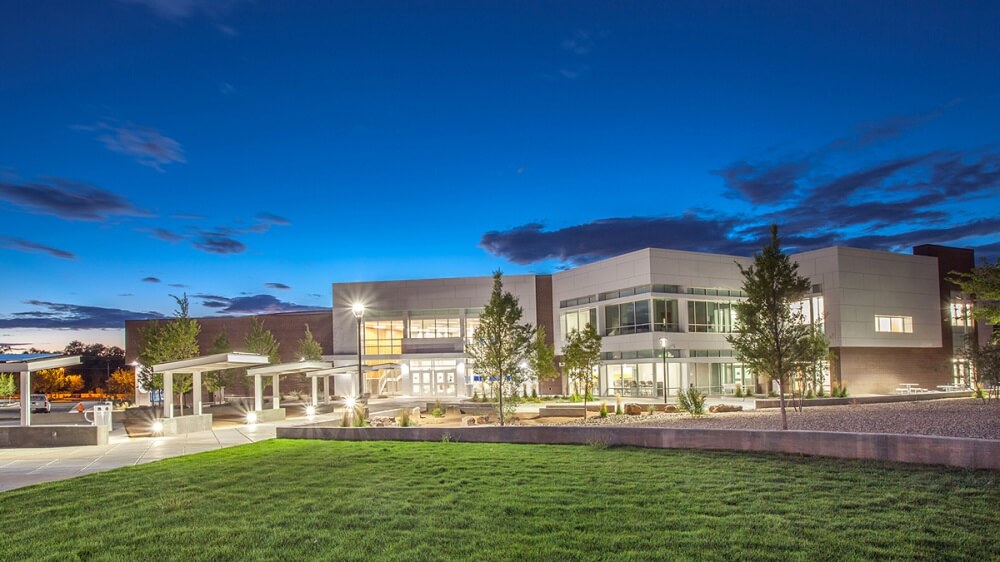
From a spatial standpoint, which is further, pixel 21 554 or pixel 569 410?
pixel 569 410

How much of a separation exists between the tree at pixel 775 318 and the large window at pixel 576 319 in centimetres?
3244

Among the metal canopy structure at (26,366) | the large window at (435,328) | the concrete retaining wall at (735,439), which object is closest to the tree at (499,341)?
the concrete retaining wall at (735,439)

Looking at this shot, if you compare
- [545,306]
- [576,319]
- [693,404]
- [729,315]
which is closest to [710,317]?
[729,315]

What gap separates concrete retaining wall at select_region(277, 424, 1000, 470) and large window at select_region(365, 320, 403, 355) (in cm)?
4282

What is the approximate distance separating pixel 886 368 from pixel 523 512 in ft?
147

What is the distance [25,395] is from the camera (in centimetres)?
2231

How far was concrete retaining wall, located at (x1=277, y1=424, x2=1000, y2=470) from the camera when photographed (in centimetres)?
1214

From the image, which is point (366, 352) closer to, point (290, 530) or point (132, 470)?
point (132, 470)

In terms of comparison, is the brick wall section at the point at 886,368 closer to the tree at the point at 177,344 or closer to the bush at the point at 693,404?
the bush at the point at 693,404

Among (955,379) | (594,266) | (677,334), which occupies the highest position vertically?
(594,266)

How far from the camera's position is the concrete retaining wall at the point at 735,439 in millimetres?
12141

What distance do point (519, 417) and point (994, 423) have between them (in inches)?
698

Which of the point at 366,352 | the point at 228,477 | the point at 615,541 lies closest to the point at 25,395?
the point at 228,477

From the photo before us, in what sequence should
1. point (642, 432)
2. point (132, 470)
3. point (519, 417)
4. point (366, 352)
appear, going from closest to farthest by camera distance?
point (132, 470) → point (642, 432) → point (519, 417) → point (366, 352)
